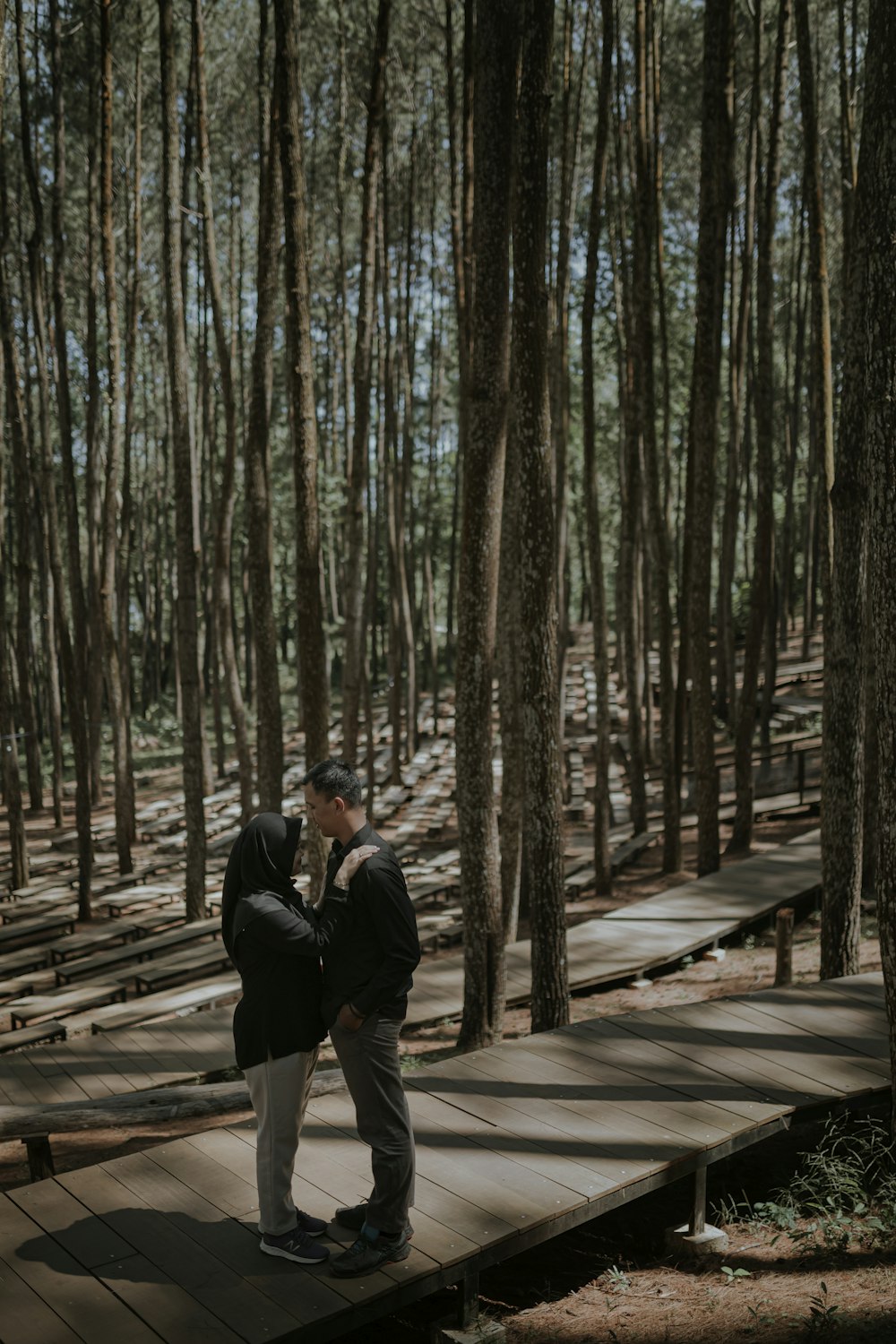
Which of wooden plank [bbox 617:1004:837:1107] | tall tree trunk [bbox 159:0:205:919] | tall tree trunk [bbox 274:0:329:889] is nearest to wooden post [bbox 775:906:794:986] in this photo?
wooden plank [bbox 617:1004:837:1107]

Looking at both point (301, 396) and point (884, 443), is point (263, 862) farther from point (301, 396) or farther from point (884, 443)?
point (301, 396)

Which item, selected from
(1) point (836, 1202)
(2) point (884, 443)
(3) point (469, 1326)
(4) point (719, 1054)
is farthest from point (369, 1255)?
A: (2) point (884, 443)

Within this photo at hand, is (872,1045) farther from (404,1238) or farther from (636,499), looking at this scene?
(636,499)

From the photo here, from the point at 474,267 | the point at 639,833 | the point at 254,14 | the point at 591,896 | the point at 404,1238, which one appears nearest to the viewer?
the point at 404,1238

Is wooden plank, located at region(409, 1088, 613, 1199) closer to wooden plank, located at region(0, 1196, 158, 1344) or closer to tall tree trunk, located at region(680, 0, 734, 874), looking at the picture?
wooden plank, located at region(0, 1196, 158, 1344)

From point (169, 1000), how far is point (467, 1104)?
12.4 feet

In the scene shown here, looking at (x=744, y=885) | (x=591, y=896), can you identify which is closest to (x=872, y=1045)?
(x=744, y=885)

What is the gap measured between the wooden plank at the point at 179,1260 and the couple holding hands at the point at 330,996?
0.23m

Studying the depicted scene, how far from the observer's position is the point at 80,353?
2495 centimetres

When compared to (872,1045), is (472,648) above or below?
above

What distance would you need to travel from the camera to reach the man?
3.24 meters

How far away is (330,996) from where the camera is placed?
3316mm

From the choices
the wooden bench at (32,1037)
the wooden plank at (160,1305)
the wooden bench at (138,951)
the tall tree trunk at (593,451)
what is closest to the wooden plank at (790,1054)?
the wooden plank at (160,1305)

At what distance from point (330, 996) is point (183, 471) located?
24.4ft
